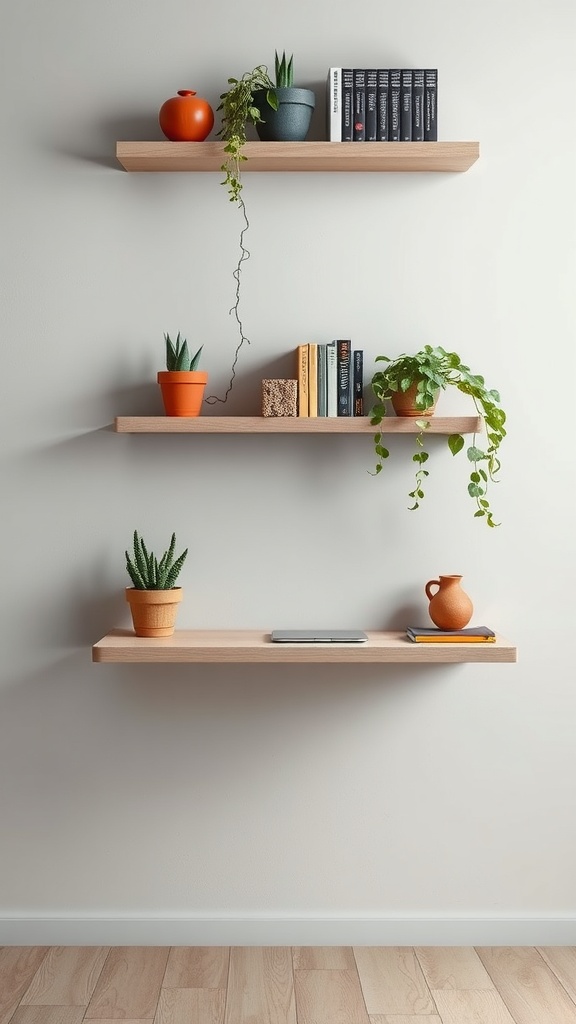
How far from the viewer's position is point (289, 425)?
231cm

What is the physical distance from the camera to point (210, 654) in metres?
2.28

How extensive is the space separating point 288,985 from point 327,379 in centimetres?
147

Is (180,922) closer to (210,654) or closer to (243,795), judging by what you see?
(243,795)

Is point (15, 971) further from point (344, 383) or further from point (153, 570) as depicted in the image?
point (344, 383)

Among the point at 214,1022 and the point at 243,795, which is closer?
the point at 214,1022

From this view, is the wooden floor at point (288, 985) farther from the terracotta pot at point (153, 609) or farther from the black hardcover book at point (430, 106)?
the black hardcover book at point (430, 106)

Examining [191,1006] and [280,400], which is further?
[280,400]

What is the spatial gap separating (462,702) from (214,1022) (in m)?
0.98

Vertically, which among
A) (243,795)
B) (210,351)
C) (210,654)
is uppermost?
(210,351)

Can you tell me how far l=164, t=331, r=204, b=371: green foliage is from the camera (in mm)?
2367

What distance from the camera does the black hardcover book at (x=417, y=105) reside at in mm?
2342

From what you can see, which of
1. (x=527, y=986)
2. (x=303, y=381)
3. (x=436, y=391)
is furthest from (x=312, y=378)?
(x=527, y=986)

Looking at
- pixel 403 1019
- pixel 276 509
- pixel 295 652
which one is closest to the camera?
pixel 403 1019

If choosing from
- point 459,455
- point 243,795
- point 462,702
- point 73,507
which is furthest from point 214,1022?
point 459,455
